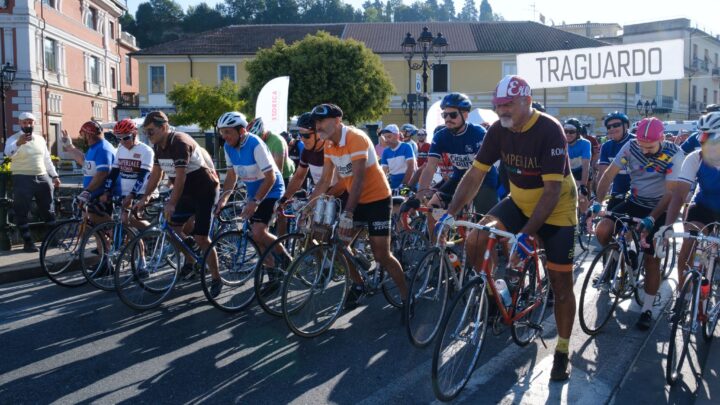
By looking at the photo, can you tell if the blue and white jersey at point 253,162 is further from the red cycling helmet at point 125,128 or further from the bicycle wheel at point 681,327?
the bicycle wheel at point 681,327

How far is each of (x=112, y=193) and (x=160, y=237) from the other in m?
1.78

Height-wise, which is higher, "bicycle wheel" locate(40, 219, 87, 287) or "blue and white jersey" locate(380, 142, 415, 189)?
"blue and white jersey" locate(380, 142, 415, 189)

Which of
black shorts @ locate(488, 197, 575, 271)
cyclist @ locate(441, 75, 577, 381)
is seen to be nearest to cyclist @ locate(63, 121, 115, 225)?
cyclist @ locate(441, 75, 577, 381)

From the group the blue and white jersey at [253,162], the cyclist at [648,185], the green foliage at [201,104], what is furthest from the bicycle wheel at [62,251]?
the green foliage at [201,104]

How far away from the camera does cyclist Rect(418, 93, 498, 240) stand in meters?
6.75

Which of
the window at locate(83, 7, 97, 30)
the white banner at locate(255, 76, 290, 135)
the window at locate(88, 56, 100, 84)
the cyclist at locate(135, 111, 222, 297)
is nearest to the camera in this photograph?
the cyclist at locate(135, 111, 222, 297)

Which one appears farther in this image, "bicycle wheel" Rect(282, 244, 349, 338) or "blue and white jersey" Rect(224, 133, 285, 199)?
"blue and white jersey" Rect(224, 133, 285, 199)

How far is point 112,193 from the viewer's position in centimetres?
802

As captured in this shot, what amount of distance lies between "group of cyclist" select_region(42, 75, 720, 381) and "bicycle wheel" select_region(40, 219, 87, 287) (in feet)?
1.10

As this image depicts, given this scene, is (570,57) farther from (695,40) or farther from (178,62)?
(695,40)

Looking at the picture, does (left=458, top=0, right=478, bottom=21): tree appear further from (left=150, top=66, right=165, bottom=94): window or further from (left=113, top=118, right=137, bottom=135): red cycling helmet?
(left=113, top=118, right=137, bottom=135): red cycling helmet

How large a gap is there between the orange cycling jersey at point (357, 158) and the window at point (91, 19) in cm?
4803

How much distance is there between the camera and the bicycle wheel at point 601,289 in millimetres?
5652

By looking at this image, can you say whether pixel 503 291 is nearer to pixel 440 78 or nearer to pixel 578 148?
pixel 578 148
